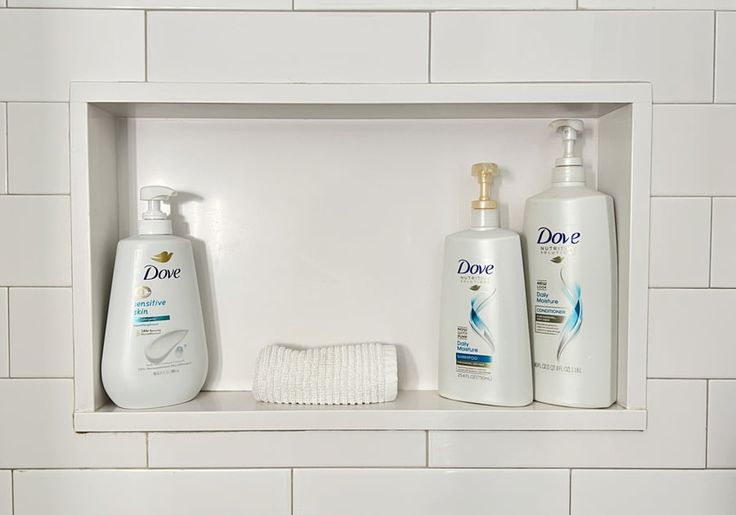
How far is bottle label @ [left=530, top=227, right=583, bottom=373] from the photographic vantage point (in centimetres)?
Result: 73

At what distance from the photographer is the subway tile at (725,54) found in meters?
0.71

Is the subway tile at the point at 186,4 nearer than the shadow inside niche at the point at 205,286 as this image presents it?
Yes

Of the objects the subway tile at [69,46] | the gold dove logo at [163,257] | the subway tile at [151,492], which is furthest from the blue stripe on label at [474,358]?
the subway tile at [69,46]

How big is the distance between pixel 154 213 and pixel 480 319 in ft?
1.21

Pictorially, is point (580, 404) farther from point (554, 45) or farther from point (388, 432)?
point (554, 45)

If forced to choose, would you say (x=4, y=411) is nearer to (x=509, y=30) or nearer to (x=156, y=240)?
(x=156, y=240)

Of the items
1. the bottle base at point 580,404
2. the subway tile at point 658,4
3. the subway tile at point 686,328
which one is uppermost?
the subway tile at point 658,4

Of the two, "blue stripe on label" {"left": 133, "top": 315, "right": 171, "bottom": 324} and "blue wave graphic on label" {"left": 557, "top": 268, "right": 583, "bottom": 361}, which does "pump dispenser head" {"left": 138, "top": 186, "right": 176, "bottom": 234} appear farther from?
"blue wave graphic on label" {"left": 557, "top": 268, "right": 583, "bottom": 361}

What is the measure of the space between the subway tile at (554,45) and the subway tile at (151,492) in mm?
477

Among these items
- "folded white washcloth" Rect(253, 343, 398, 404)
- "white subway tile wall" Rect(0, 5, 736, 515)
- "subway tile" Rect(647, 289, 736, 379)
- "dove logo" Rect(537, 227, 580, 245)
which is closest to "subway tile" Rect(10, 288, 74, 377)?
"white subway tile wall" Rect(0, 5, 736, 515)

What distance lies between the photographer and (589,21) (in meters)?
0.70

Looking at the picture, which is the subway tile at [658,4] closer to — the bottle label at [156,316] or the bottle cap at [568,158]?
the bottle cap at [568,158]

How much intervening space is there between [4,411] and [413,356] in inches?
17.7

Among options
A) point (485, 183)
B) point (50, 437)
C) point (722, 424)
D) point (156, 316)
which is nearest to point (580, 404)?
point (722, 424)
